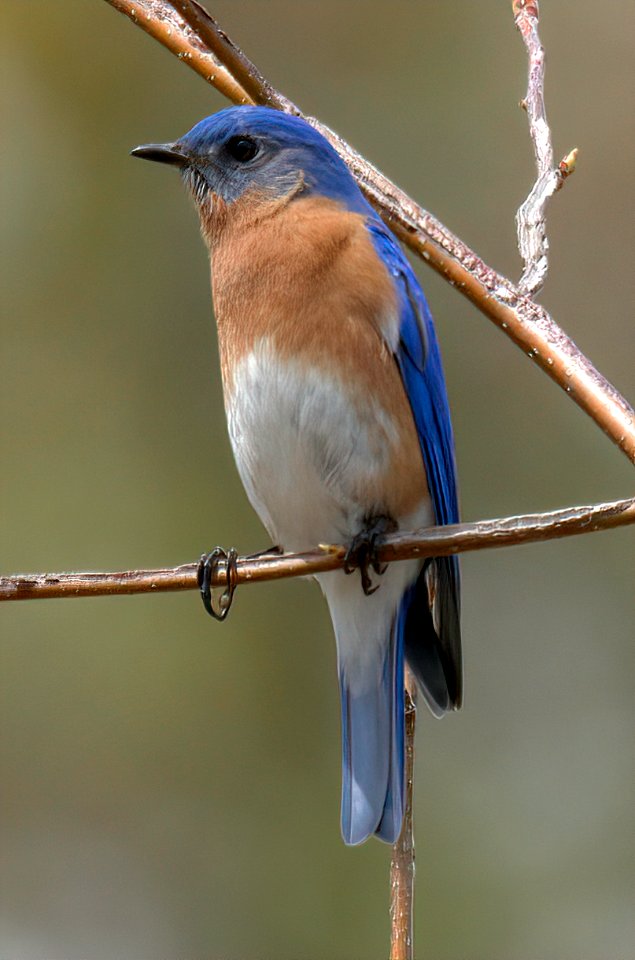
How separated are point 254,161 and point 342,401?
795 millimetres

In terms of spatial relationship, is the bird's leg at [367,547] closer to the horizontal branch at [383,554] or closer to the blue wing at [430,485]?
the blue wing at [430,485]

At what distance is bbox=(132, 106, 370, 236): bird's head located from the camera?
3363 millimetres

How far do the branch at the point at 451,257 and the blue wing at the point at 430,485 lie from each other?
522 mm

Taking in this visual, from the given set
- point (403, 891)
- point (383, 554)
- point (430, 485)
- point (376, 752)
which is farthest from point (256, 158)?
point (403, 891)

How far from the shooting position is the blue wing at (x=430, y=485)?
10.6 feet

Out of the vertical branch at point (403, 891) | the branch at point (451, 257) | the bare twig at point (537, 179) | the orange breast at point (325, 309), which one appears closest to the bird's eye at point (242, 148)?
the orange breast at point (325, 309)

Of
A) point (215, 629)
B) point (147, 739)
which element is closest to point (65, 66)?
point (215, 629)

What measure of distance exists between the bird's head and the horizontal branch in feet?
3.95

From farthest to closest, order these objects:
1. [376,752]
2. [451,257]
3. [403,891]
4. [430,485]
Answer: [376,752]
[430,485]
[451,257]
[403,891]

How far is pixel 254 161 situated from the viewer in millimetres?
3404

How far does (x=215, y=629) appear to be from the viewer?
5816mm

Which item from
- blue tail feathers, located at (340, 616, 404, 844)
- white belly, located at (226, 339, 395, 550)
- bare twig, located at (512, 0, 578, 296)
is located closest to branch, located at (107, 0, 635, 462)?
bare twig, located at (512, 0, 578, 296)

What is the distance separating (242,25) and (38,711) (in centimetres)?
369

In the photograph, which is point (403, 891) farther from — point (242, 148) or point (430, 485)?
point (242, 148)
